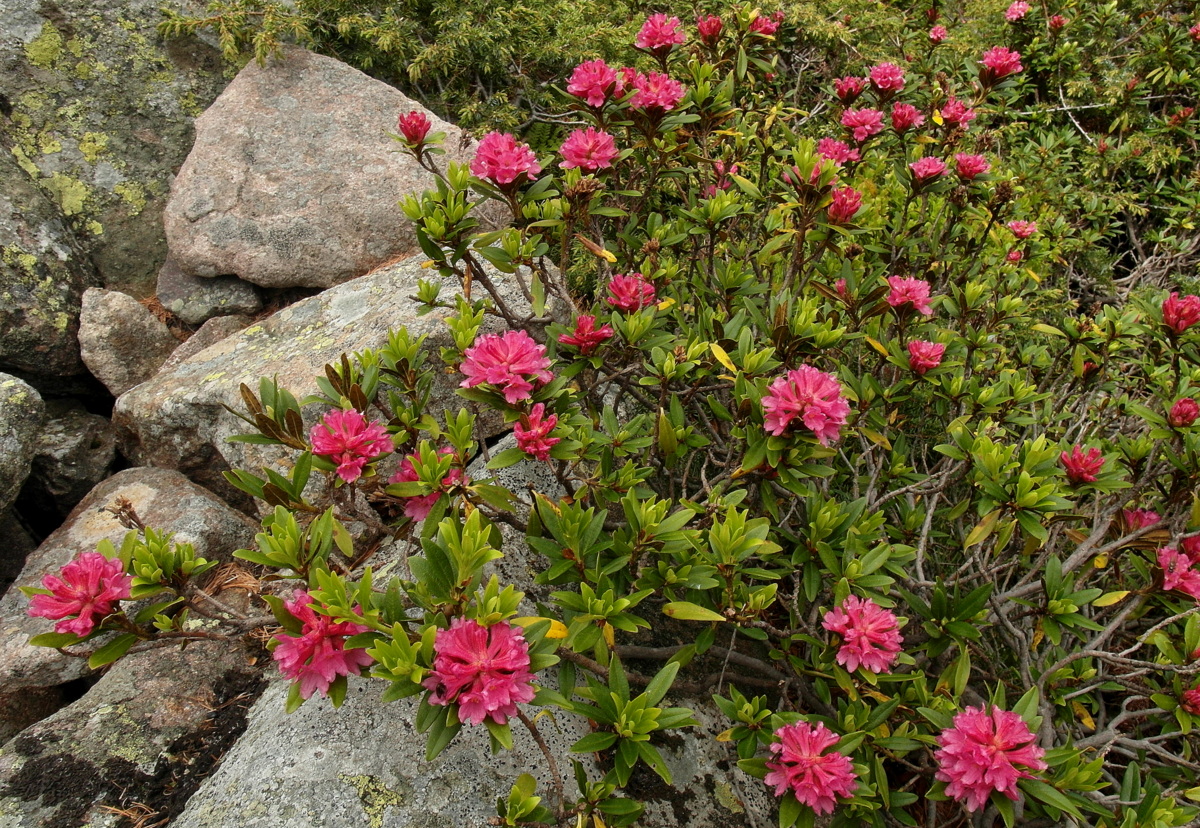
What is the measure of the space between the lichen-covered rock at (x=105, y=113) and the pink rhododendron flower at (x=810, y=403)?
3.24 metres

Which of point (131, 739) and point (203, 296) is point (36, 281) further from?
point (131, 739)

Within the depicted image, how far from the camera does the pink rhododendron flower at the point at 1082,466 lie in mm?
1979

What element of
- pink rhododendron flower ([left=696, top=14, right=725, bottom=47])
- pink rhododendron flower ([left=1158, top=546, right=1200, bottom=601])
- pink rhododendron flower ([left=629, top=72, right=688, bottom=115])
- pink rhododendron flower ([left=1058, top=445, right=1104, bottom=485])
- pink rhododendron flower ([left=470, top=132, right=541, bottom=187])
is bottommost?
pink rhododendron flower ([left=1158, top=546, right=1200, bottom=601])

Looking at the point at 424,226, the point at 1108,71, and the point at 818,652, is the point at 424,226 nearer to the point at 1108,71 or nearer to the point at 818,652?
the point at 818,652

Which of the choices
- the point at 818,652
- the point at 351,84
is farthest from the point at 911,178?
the point at 351,84

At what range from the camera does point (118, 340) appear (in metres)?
3.25

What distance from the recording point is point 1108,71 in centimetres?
460

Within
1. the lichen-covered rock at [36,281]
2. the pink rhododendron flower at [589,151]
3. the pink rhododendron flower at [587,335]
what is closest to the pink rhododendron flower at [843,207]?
the pink rhododendron flower at [589,151]

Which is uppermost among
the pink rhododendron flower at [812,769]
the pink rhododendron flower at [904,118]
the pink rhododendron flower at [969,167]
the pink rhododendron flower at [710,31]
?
the pink rhododendron flower at [710,31]

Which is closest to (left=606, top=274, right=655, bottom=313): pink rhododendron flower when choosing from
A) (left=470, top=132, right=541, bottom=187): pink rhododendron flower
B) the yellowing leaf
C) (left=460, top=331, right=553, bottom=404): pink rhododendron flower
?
the yellowing leaf

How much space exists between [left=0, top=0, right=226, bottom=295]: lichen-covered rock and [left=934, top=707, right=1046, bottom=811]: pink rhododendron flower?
3.79 metres

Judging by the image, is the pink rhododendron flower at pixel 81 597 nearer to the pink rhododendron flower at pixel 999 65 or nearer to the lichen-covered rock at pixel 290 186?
the lichen-covered rock at pixel 290 186

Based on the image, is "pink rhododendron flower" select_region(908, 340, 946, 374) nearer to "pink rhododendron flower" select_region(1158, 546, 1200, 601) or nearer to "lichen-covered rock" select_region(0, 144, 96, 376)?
"pink rhododendron flower" select_region(1158, 546, 1200, 601)

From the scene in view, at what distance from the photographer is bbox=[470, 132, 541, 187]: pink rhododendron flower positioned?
2100mm
